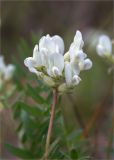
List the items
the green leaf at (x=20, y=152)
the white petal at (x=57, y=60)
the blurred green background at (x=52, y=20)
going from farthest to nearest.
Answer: the blurred green background at (x=52, y=20) < the green leaf at (x=20, y=152) < the white petal at (x=57, y=60)

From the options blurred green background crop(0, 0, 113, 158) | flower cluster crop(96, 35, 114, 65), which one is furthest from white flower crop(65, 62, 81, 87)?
blurred green background crop(0, 0, 113, 158)

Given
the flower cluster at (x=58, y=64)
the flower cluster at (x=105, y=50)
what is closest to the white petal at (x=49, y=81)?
the flower cluster at (x=58, y=64)

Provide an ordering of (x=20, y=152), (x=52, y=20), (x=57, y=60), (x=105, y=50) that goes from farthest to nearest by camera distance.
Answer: (x=52, y=20) < (x=105, y=50) < (x=20, y=152) < (x=57, y=60)

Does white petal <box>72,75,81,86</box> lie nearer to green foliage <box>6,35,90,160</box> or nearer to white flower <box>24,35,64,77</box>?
white flower <box>24,35,64,77</box>

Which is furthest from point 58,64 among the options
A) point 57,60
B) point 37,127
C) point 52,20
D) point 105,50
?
point 52,20

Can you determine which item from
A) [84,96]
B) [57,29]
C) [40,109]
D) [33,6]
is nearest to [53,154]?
[40,109]

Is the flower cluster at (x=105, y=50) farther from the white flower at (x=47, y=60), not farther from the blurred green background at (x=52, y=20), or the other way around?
the blurred green background at (x=52, y=20)

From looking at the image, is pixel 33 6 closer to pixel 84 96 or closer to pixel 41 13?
pixel 41 13

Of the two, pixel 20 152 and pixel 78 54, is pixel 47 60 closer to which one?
pixel 78 54
